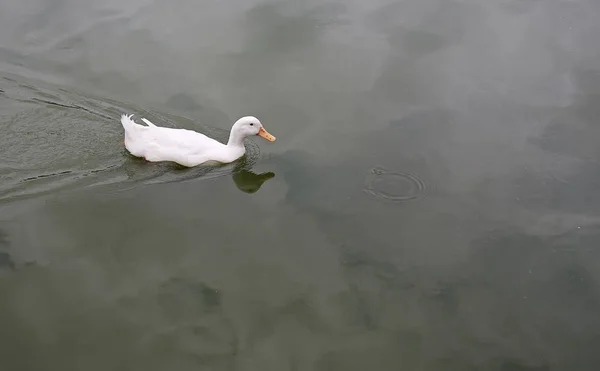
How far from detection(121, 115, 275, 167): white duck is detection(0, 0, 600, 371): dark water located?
171 mm

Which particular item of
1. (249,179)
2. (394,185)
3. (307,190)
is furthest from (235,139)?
(394,185)

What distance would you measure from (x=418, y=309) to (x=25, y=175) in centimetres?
463

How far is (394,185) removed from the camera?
755 centimetres

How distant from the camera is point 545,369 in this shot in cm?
555

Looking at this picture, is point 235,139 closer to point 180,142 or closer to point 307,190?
point 180,142

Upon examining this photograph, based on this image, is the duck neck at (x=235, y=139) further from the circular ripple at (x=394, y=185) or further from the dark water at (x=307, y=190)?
the circular ripple at (x=394, y=185)

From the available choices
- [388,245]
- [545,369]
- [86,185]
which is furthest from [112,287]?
[545,369]

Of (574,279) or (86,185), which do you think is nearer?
(574,279)

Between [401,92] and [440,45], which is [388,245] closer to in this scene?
[401,92]

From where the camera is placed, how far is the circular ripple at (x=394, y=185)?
24.2ft

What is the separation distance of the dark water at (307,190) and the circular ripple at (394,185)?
0.03 m

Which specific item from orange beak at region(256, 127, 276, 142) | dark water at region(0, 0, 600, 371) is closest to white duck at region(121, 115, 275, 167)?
orange beak at region(256, 127, 276, 142)

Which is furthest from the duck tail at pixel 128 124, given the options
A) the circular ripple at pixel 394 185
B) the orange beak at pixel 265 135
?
the circular ripple at pixel 394 185

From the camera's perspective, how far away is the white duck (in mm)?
7840
